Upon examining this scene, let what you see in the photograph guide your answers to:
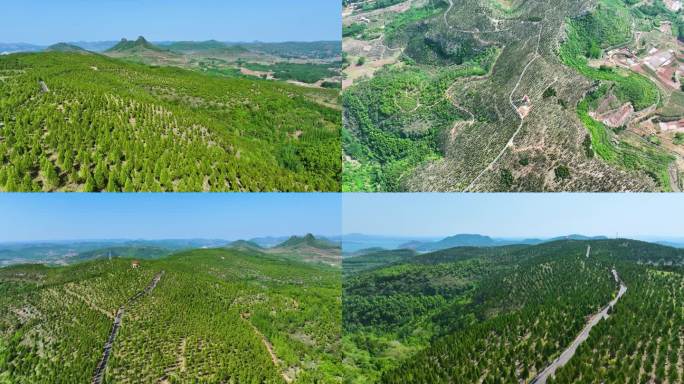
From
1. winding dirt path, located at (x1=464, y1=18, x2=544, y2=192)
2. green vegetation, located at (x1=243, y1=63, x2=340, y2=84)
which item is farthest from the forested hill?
green vegetation, located at (x1=243, y1=63, x2=340, y2=84)

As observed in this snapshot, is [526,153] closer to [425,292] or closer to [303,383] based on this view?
[425,292]

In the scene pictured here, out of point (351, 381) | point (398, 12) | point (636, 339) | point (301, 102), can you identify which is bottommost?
point (351, 381)

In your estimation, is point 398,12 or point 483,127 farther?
point 398,12

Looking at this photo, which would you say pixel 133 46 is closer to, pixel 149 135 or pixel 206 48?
pixel 206 48

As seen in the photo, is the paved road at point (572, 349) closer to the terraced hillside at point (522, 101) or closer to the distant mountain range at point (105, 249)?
the terraced hillside at point (522, 101)

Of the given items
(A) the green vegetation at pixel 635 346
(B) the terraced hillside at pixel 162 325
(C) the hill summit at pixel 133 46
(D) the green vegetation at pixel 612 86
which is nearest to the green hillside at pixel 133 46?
(C) the hill summit at pixel 133 46

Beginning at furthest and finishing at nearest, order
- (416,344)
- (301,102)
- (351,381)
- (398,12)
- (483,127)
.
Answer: (398,12), (301,102), (483,127), (416,344), (351,381)

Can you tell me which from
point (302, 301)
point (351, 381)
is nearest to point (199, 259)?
point (302, 301)
